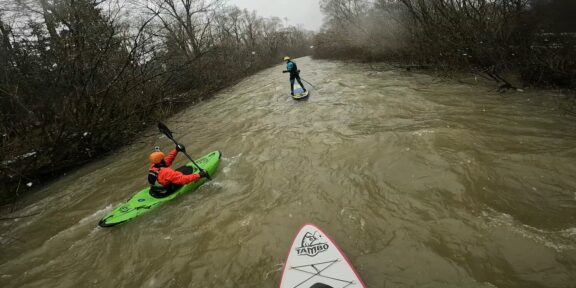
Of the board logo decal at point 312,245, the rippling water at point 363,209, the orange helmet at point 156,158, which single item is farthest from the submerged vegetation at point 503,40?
the orange helmet at point 156,158

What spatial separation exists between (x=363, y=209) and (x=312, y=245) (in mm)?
1111

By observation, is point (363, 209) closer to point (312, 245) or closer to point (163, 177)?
point (312, 245)

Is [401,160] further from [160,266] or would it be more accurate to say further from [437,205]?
[160,266]

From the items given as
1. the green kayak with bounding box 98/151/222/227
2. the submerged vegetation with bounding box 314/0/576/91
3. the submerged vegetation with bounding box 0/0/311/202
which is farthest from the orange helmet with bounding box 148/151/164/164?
the submerged vegetation with bounding box 314/0/576/91

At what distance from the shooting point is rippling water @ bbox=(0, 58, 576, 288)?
3469 mm

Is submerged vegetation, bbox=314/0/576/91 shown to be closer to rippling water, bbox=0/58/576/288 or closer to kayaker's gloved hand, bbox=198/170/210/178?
rippling water, bbox=0/58/576/288

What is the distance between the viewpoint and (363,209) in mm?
4492

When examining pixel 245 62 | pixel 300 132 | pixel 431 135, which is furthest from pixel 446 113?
pixel 245 62

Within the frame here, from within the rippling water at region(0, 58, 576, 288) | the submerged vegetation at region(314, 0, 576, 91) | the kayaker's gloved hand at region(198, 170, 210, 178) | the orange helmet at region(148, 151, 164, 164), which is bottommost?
the rippling water at region(0, 58, 576, 288)

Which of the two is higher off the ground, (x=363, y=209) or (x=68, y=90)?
(x=68, y=90)

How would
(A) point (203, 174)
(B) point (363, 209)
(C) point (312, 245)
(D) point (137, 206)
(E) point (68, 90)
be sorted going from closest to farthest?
(C) point (312, 245)
(B) point (363, 209)
(D) point (137, 206)
(A) point (203, 174)
(E) point (68, 90)

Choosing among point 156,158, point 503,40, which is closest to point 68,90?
point 156,158

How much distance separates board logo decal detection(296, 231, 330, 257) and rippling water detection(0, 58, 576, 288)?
330 millimetres

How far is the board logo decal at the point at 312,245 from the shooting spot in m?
3.67
